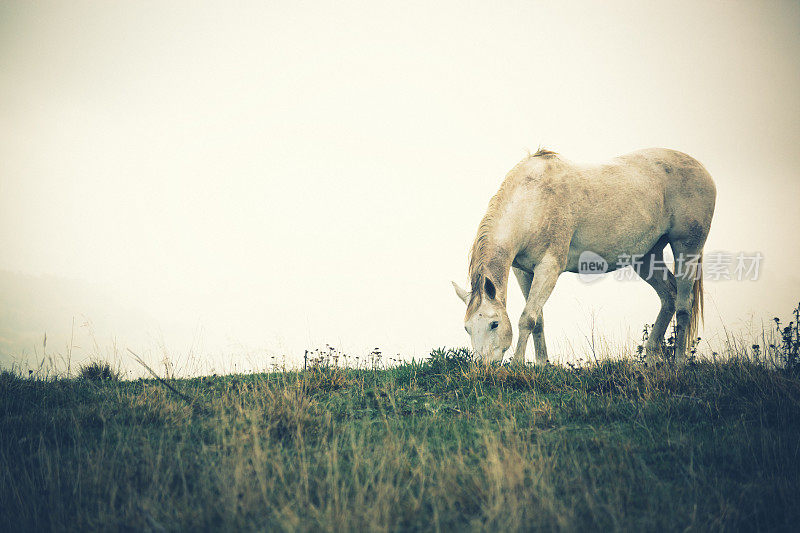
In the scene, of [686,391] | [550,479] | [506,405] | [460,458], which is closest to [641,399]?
[686,391]

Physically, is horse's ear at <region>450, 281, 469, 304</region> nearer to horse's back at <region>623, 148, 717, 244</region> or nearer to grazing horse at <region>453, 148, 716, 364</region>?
grazing horse at <region>453, 148, 716, 364</region>

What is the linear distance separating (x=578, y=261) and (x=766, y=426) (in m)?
4.16

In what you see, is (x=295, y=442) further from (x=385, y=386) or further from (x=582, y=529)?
(x=582, y=529)

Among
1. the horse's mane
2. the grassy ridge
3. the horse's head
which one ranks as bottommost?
the grassy ridge

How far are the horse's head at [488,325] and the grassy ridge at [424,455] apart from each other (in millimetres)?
662

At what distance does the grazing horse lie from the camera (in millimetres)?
6840

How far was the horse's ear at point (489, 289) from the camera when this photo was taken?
6.47 m

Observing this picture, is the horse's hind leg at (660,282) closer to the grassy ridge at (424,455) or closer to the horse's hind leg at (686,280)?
the horse's hind leg at (686,280)

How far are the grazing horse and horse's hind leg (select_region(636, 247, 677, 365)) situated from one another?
2cm

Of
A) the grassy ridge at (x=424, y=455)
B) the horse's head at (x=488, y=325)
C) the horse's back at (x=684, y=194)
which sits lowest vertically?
the grassy ridge at (x=424, y=455)

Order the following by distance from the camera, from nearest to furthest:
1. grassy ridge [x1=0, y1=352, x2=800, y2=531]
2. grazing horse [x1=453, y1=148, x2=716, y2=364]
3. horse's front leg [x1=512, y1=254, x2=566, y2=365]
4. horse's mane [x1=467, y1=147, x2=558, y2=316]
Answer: grassy ridge [x1=0, y1=352, x2=800, y2=531]
horse's mane [x1=467, y1=147, x2=558, y2=316]
grazing horse [x1=453, y1=148, x2=716, y2=364]
horse's front leg [x1=512, y1=254, x2=566, y2=365]

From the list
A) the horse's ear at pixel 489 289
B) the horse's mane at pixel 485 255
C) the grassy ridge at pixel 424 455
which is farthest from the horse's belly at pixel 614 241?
the grassy ridge at pixel 424 455

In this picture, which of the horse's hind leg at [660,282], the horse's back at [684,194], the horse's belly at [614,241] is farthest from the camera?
the horse's hind leg at [660,282]

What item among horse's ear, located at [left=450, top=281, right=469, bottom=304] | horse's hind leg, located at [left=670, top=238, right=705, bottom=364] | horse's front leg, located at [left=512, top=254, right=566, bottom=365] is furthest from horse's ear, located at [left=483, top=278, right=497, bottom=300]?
horse's hind leg, located at [left=670, top=238, right=705, bottom=364]
